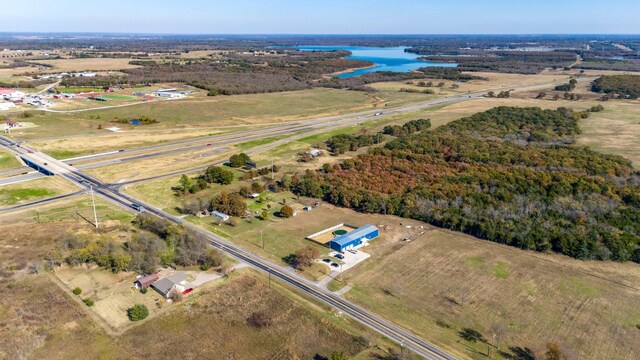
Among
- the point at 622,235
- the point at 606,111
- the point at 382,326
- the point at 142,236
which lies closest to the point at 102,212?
the point at 142,236

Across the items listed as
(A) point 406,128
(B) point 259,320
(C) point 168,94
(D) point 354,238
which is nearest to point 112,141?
(C) point 168,94

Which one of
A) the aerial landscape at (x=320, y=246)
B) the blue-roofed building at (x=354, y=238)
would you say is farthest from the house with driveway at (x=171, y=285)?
the blue-roofed building at (x=354, y=238)

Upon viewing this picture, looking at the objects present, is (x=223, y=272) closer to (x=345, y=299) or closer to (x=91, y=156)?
(x=345, y=299)

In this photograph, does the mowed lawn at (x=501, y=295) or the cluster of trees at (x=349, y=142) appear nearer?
the mowed lawn at (x=501, y=295)

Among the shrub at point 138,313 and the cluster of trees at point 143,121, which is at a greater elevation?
the cluster of trees at point 143,121

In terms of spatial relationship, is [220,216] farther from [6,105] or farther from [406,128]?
[6,105]

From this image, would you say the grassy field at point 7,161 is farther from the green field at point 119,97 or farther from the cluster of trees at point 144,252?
the green field at point 119,97

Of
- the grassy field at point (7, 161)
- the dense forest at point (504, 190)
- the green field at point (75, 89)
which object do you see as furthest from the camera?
the green field at point (75, 89)
